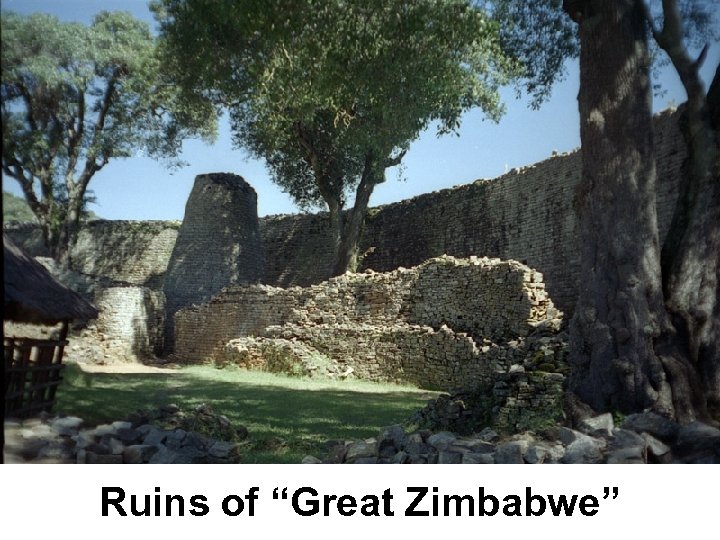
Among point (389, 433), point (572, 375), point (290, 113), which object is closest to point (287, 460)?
point (389, 433)

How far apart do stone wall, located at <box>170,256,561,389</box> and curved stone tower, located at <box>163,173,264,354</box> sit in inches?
55.3

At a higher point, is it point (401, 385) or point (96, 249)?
point (96, 249)

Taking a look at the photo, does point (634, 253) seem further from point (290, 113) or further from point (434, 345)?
point (290, 113)

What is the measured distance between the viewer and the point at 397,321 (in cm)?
1365

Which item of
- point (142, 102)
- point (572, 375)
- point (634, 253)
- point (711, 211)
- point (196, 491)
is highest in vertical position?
point (142, 102)

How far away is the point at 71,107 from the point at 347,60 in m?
3.68

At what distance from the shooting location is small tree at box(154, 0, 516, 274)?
8.11 m

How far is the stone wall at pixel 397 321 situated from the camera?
11.7m

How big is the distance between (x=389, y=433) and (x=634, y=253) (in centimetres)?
304

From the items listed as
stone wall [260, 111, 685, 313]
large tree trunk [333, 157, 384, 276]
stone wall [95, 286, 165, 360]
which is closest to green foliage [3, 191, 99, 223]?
stone wall [95, 286, 165, 360]

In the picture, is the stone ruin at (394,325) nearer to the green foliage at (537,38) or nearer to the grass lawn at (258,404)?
the grass lawn at (258,404)

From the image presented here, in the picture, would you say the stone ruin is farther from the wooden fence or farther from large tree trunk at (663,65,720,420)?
the wooden fence

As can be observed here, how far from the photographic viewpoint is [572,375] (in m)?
6.49

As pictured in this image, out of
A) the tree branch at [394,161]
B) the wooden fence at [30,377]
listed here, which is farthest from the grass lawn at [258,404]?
the tree branch at [394,161]
